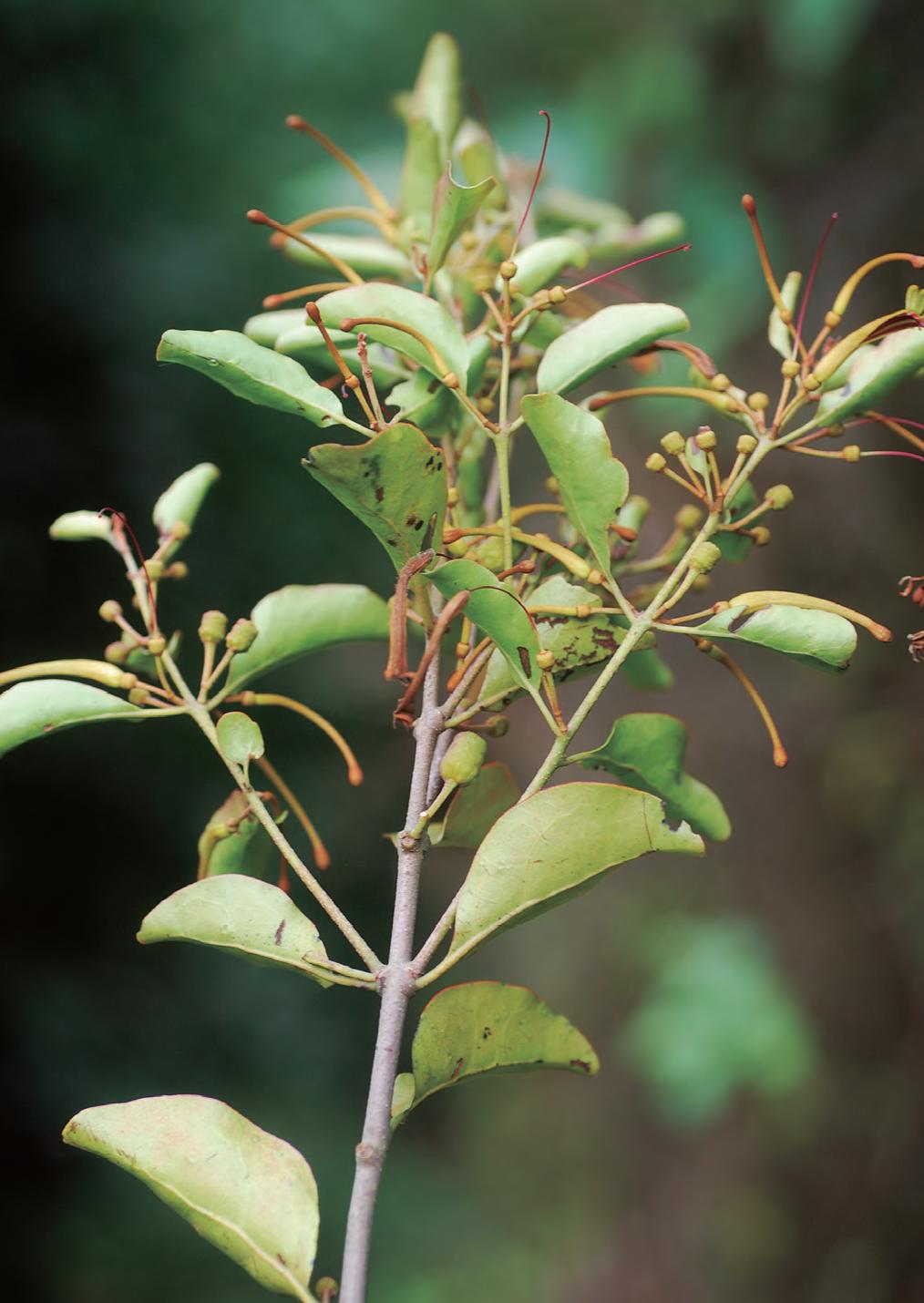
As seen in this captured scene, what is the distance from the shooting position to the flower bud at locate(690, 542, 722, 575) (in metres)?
0.27

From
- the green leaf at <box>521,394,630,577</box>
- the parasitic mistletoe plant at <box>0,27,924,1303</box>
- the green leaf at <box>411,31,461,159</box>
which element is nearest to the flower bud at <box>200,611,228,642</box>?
the parasitic mistletoe plant at <box>0,27,924,1303</box>

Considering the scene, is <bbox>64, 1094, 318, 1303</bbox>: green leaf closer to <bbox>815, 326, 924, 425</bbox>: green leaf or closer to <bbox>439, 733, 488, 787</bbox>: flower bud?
<bbox>439, 733, 488, 787</bbox>: flower bud

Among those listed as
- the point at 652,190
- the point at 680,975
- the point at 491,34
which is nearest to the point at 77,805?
the point at 680,975

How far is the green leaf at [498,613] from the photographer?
26cm

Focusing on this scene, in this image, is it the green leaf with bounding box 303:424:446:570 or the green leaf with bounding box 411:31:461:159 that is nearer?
the green leaf with bounding box 303:424:446:570

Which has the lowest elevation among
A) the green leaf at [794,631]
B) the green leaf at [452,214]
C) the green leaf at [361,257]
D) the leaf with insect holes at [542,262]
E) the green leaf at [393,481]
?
the green leaf at [794,631]

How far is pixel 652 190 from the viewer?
1600 millimetres

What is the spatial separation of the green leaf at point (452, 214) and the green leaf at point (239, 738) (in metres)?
0.14

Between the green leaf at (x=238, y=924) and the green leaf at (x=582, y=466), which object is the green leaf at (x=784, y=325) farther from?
the green leaf at (x=238, y=924)

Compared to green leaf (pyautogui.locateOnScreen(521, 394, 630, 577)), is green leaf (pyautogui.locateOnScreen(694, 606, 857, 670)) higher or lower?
lower

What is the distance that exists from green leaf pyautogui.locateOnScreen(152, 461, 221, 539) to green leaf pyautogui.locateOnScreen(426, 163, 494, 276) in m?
0.10

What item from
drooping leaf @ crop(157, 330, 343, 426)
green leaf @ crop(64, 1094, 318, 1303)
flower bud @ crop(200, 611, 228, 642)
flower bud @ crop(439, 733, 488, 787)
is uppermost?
drooping leaf @ crop(157, 330, 343, 426)

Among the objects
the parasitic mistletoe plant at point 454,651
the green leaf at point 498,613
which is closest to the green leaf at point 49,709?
the parasitic mistletoe plant at point 454,651

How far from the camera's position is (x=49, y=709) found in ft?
1.02
